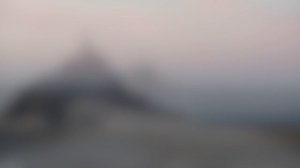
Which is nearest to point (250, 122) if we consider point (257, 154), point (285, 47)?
point (257, 154)

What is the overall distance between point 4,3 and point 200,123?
488 millimetres

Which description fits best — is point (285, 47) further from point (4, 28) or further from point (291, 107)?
point (4, 28)

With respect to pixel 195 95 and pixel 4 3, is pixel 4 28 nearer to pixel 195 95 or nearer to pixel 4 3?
pixel 4 3

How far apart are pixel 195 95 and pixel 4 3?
450mm

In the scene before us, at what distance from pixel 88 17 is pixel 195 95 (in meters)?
0.28

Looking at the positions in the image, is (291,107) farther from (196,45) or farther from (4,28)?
(4,28)

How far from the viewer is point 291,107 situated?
75cm

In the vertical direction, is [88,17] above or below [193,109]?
above

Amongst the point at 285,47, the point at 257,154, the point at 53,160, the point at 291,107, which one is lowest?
the point at 53,160

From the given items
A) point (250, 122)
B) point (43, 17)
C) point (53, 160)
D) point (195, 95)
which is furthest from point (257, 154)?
point (43, 17)

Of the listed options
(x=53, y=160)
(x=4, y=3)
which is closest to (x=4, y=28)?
(x=4, y=3)

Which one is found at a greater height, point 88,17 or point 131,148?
point 88,17

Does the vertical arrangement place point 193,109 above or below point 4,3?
below

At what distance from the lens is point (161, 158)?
751mm
